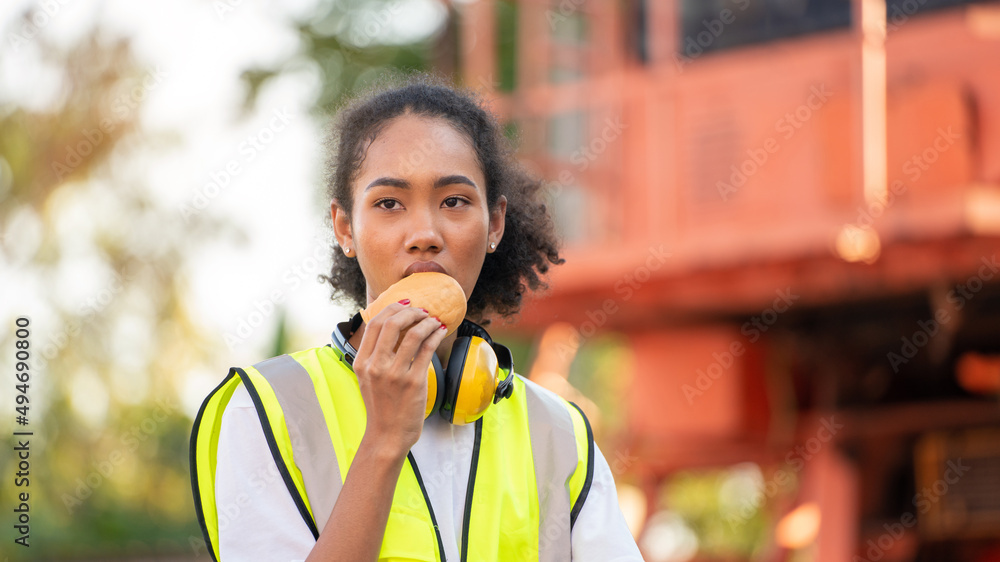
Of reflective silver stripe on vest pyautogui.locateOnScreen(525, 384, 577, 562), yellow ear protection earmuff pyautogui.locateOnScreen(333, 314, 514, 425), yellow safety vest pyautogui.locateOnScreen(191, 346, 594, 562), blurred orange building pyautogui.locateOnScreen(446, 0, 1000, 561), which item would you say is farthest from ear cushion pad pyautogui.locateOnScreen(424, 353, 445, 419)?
blurred orange building pyautogui.locateOnScreen(446, 0, 1000, 561)

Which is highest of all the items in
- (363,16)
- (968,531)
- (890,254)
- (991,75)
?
(363,16)

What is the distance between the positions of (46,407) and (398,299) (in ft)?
37.7

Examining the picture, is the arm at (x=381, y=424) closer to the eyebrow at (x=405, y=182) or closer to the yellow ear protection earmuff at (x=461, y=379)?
the yellow ear protection earmuff at (x=461, y=379)

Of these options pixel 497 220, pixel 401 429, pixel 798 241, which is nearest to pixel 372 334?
pixel 401 429

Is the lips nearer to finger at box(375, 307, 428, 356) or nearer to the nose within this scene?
the nose

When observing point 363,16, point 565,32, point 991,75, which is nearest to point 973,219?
point 991,75

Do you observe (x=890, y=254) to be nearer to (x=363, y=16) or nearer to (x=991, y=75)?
(x=991, y=75)

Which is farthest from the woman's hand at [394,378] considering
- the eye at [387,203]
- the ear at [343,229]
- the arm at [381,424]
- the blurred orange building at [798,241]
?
the blurred orange building at [798,241]

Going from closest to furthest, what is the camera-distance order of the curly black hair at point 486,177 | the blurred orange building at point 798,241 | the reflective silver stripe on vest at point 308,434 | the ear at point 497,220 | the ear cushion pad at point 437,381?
the reflective silver stripe on vest at point 308,434 < the ear cushion pad at point 437,381 < the curly black hair at point 486,177 < the ear at point 497,220 < the blurred orange building at point 798,241

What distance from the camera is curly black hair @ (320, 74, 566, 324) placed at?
2.10 metres

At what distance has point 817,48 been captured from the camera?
6.43 meters

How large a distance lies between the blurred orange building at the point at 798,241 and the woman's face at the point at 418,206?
13.7ft

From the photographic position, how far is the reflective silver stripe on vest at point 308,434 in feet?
5.83

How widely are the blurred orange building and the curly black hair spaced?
3.66 metres
